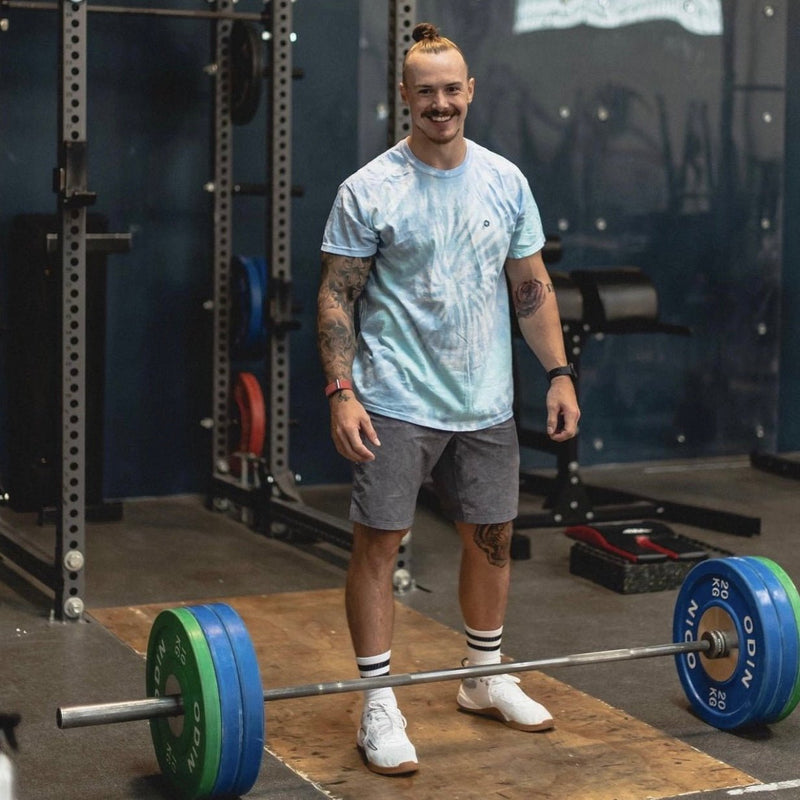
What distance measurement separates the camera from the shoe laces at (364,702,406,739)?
2.78 metres

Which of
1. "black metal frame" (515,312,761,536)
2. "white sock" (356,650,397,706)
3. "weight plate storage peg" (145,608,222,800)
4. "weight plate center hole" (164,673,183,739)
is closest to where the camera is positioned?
"weight plate storage peg" (145,608,222,800)

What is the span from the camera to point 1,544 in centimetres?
434

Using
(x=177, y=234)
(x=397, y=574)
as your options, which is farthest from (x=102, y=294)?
(x=397, y=574)

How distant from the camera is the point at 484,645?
298 cm

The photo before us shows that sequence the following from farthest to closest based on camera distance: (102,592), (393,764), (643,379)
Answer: (643,379)
(102,592)
(393,764)

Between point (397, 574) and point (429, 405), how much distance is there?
1401mm

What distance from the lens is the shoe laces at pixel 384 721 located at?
278 cm

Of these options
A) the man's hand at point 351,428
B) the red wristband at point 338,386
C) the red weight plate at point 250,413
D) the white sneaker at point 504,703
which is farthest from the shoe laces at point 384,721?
the red weight plate at point 250,413

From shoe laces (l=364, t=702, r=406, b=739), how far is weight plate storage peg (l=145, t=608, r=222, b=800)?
38cm

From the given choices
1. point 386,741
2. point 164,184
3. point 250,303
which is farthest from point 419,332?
point 164,184

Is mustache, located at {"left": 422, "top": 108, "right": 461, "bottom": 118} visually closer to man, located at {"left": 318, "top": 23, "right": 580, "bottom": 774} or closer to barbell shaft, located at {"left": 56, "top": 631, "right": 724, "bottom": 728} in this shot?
man, located at {"left": 318, "top": 23, "right": 580, "bottom": 774}

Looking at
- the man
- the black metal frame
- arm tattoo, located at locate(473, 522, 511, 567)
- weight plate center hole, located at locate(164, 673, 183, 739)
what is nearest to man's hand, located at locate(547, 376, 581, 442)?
the man

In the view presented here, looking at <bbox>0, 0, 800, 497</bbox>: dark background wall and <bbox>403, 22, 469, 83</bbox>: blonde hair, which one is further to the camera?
<bbox>0, 0, 800, 497</bbox>: dark background wall

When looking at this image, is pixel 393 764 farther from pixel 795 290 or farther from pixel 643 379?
pixel 795 290
